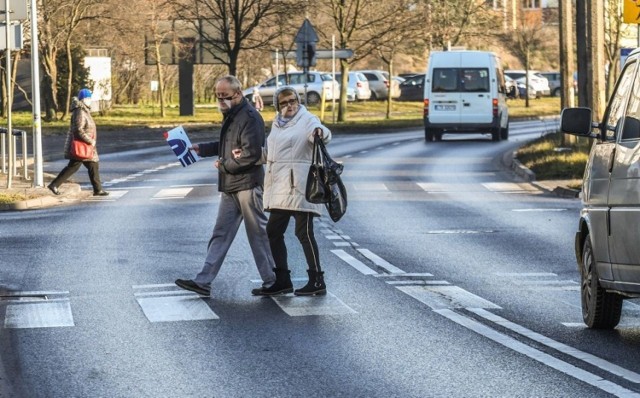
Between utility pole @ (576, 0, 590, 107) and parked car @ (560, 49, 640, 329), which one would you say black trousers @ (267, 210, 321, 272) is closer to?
parked car @ (560, 49, 640, 329)

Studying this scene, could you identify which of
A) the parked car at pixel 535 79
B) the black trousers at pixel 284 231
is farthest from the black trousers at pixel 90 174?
the parked car at pixel 535 79

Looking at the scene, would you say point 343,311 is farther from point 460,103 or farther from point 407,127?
point 407,127

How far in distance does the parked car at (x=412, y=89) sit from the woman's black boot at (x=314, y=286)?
66.9 metres

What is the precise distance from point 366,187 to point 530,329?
54.0ft

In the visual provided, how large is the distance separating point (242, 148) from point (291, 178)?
51 centimetres

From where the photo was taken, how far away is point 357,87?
7331 cm

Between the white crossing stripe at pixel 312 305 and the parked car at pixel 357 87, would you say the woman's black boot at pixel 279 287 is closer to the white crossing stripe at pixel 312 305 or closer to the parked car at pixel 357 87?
the white crossing stripe at pixel 312 305

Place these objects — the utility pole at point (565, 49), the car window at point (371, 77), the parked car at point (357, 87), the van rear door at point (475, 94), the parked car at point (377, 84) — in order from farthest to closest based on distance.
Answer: the car window at point (371, 77), the parked car at point (377, 84), the parked car at point (357, 87), the van rear door at point (475, 94), the utility pole at point (565, 49)

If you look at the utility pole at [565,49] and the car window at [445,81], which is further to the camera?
the car window at [445,81]

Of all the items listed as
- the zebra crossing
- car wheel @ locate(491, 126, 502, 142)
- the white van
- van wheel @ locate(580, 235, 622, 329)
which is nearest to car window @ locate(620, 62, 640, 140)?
van wheel @ locate(580, 235, 622, 329)

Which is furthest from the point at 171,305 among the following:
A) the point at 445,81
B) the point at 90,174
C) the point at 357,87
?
the point at 357,87

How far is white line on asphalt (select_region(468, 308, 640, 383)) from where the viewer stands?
8.48 m

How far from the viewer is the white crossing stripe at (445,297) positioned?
11.7 metres

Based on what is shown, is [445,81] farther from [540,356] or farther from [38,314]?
[540,356]
